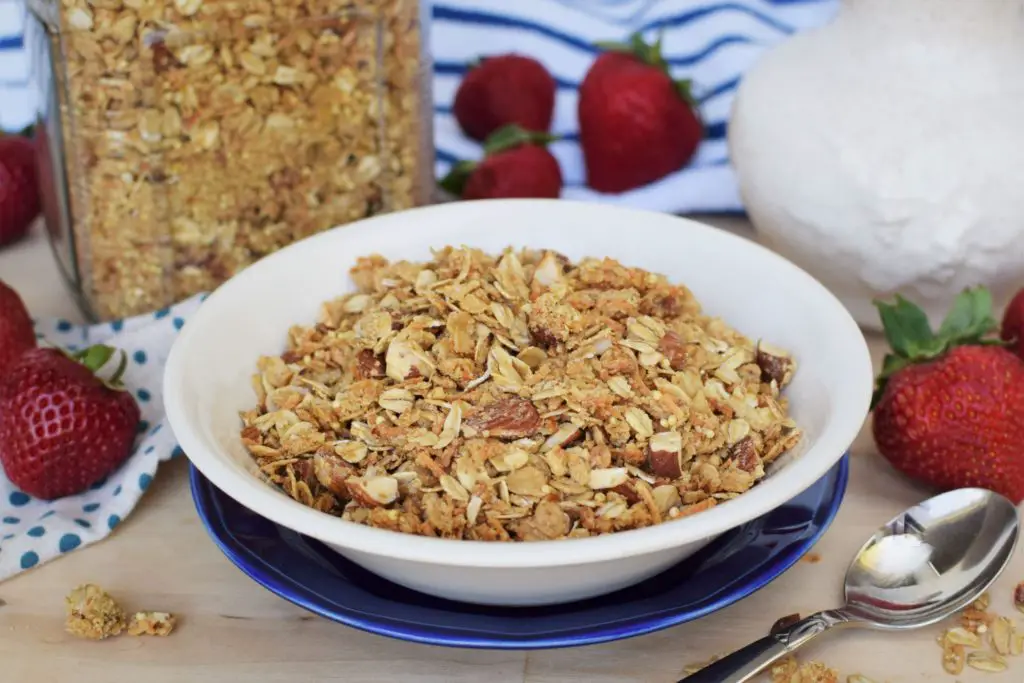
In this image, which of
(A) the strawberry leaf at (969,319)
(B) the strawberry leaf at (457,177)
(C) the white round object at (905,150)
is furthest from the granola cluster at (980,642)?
(B) the strawberry leaf at (457,177)

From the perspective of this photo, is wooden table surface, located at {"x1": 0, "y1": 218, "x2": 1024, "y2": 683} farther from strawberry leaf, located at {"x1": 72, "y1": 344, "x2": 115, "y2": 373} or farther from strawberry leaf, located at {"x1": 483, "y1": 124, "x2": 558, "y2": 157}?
strawberry leaf, located at {"x1": 483, "y1": 124, "x2": 558, "y2": 157}

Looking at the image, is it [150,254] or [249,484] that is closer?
[249,484]

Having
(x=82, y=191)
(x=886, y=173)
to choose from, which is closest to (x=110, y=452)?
(x=82, y=191)

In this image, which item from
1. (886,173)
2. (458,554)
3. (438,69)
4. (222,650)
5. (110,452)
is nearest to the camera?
(458,554)

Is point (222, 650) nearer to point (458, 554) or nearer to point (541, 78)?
point (458, 554)

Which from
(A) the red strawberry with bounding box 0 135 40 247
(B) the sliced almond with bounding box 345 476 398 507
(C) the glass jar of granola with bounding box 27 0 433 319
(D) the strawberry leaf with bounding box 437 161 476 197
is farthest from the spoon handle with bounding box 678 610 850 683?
(A) the red strawberry with bounding box 0 135 40 247

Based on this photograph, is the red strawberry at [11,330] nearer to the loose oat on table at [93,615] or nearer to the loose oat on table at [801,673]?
the loose oat on table at [93,615]
